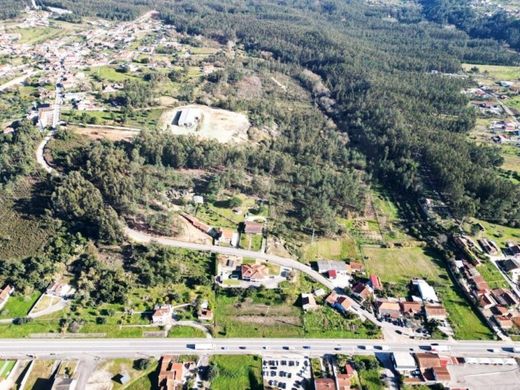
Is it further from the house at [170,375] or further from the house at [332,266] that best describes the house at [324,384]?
the house at [332,266]

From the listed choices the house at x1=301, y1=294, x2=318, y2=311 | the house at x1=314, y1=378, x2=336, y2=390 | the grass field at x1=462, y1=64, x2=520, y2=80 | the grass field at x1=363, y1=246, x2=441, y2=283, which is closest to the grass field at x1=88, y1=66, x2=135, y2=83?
the grass field at x1=363, y1=246, x2=441, y2=283

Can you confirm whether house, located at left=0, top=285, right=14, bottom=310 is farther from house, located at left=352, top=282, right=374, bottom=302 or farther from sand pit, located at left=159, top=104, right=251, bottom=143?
sand pit, located at left=159, top=104, right=251, bottom=143

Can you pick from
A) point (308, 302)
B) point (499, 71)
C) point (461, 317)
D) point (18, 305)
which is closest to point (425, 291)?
point (461, 317)

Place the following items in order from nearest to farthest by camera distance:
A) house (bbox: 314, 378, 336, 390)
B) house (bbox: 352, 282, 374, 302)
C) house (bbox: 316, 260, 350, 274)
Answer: house (bbox: 314, 378, 336, 390) → house (bbox: 352, 282, 374, 302) → house (bbox: 316, 260, 350, 274)

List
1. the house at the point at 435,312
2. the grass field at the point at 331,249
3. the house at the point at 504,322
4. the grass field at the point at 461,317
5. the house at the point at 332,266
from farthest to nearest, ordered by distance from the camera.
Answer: the grass field at the point at 331,249
the house at the point at 332,266
the house at the point at 435,312
the house at the point at 504,322
the grass field at the point at 461,317

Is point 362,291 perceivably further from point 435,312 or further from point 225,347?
point 225,347

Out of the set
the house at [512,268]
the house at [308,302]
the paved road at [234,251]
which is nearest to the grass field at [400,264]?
the paved road at [234,251]
